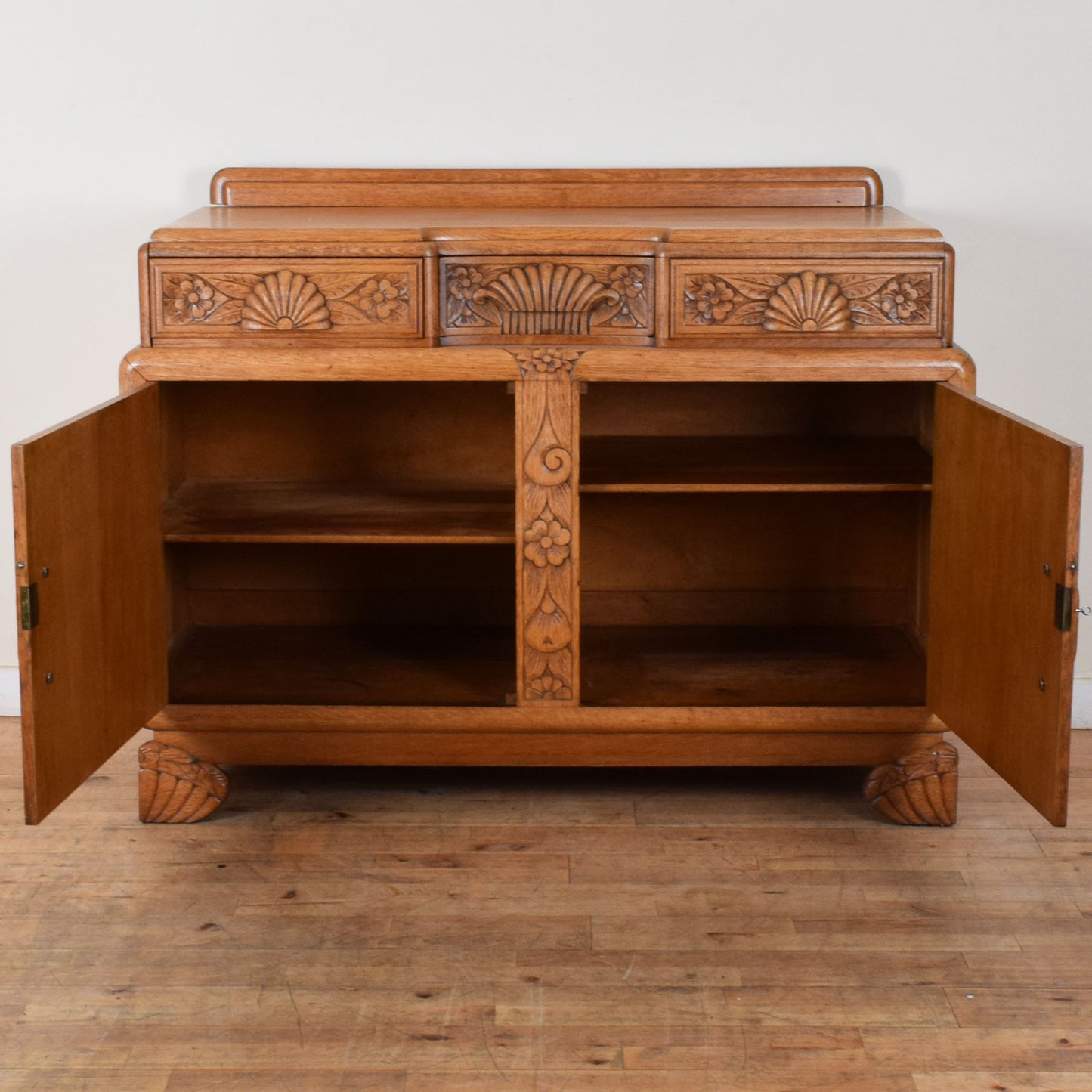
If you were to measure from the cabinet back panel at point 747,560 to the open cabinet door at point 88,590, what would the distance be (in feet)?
3.37

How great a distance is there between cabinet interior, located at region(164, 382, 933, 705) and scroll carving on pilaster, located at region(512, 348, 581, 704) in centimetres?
20

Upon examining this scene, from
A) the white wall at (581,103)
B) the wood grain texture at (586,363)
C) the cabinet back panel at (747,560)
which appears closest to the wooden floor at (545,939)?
the cabinet back panel at (747,560)

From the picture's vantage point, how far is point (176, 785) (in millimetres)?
2904

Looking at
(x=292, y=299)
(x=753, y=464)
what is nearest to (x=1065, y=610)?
(x=753, y=464)

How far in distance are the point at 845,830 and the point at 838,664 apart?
37 centimetres

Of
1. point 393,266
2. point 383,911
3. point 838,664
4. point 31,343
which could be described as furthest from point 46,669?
point 838,664

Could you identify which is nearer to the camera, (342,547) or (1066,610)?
(1066,610)

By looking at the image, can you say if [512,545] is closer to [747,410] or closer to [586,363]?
[747,410]

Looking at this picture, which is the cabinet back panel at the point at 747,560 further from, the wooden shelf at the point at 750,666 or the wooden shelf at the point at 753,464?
the wooden shelf at the point at 753,464

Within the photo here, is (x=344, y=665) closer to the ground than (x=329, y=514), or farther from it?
closer to the ground

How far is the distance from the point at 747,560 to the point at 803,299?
0.83 m

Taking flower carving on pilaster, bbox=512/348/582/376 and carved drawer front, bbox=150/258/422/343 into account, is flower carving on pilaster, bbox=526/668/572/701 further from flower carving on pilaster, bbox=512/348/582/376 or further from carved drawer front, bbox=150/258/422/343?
carved drawer front, bbox=150/258/422/343

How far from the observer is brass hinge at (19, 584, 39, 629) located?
7.09ft

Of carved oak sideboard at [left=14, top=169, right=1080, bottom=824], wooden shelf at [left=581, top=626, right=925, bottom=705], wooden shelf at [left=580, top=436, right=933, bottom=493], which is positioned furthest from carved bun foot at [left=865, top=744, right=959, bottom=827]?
wooden shelf at [left=580, top=436, right=933, bottom=493]
